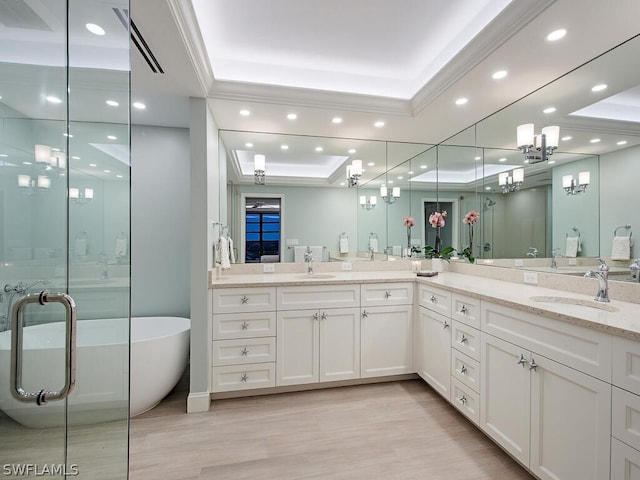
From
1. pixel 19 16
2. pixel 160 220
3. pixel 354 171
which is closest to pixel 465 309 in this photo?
pixel 354 171

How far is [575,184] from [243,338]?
8.60ft

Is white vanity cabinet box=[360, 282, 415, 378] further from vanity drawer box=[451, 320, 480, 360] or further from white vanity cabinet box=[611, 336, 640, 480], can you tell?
white vanity cabinet box=[611, 336, 640, 480]

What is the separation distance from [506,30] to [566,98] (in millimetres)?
801

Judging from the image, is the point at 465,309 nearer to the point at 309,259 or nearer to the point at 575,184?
the point at 575,184

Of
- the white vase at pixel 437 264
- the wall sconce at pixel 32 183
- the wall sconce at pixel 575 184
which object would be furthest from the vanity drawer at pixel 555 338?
the wall sconce at pixel 32 183

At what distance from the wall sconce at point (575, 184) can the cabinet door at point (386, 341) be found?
4.73 ft

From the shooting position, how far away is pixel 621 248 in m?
1.70

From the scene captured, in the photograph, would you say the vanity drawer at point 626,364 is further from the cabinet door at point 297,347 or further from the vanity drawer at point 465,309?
the cabinet door at point 297,347

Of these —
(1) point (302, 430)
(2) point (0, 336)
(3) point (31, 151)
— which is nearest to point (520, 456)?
(1) point (302, 430)

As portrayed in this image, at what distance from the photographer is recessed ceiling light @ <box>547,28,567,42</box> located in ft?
4.95

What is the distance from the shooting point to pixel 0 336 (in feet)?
3.11

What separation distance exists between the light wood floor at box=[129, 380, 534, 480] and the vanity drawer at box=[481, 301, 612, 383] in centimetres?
75

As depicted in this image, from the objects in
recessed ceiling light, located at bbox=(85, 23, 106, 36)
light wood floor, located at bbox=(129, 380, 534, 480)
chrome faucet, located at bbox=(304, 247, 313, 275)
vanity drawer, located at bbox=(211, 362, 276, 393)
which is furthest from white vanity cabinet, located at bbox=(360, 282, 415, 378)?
recessed ceiling light, located at bbox=(85, 23, 106, 36)

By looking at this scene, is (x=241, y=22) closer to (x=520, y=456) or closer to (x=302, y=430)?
(x=302, y=430)
